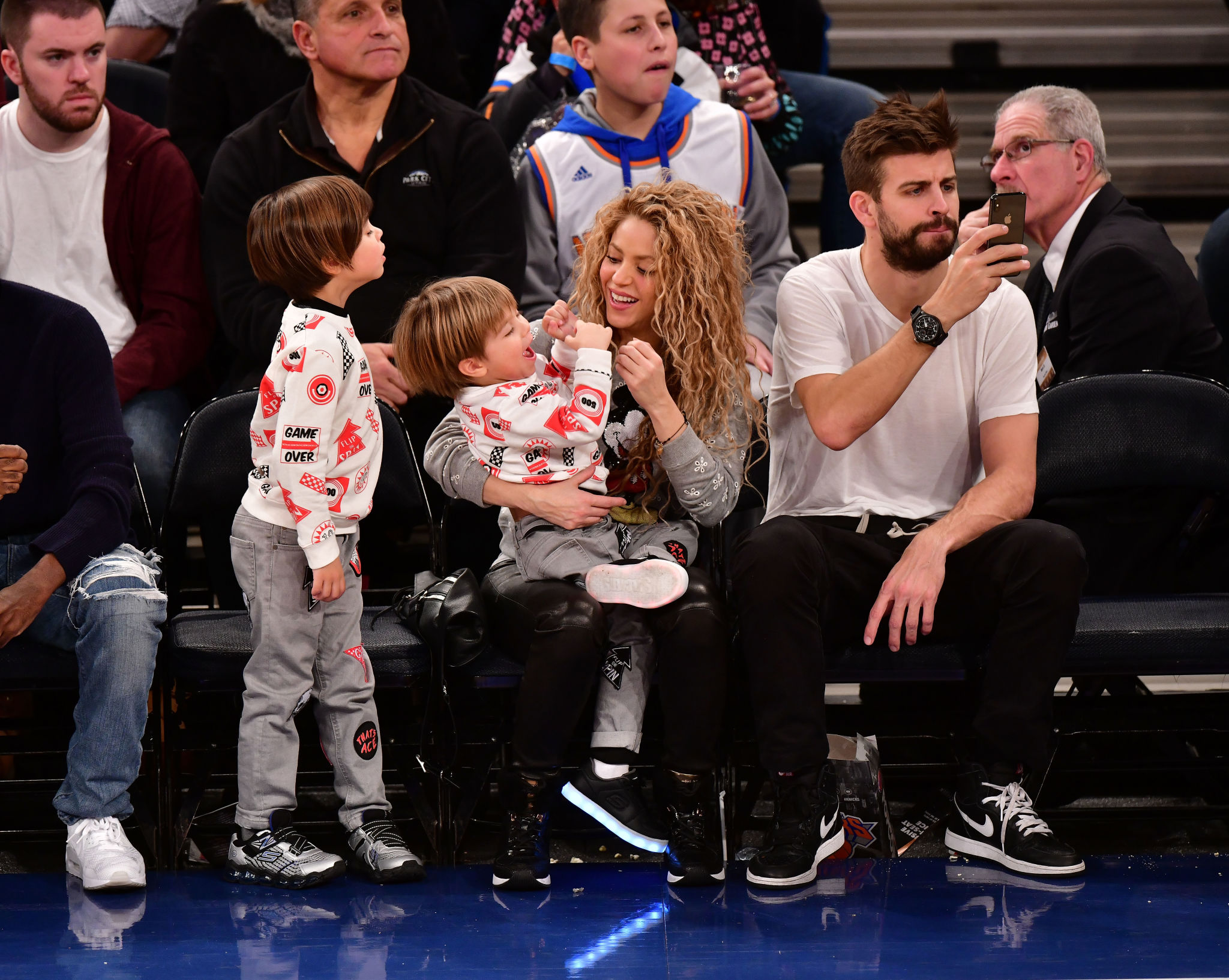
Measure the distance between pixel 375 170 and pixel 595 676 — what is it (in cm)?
171

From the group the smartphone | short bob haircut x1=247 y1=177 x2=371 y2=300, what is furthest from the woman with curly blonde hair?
the smartphone

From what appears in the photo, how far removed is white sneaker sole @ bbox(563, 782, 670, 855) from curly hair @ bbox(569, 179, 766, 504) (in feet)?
2.19

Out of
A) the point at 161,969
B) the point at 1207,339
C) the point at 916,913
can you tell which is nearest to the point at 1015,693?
the point at 916,913

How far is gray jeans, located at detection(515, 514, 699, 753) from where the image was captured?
2982 mm

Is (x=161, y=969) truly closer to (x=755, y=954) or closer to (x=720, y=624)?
(x=755, y=954)

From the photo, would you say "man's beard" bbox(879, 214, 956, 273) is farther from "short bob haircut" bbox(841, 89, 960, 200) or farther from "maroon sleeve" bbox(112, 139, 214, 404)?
"maroon sleeve" bbox(112, 139, 214, 404)

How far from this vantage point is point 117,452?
3.20 metres

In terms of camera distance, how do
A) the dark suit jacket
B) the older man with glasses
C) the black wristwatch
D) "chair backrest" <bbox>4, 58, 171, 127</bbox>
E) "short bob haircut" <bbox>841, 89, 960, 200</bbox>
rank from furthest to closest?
"chair backrest" <bbox>4, 58, 171, 127</bbox>
the dark suit jacket
the older man with glasses
"short bob haircut" <bbox>841, 89, 960, 200</bbox>
the black wristwatch

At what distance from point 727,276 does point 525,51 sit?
1843 millimetres

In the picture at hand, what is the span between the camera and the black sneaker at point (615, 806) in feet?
9.76

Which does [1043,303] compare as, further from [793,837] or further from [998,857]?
[793,837]

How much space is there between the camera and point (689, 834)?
2.91 metres

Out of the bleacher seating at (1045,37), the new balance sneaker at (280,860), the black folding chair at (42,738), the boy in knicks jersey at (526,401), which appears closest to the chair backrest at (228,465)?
the black folding chair at (42,738)

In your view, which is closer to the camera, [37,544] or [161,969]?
[161,969]
